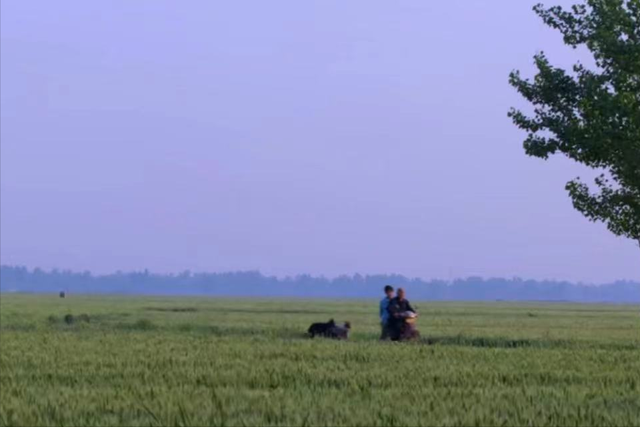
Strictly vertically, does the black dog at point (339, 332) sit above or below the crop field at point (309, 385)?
above

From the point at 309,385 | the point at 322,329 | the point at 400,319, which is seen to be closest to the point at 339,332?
the point at 322,329

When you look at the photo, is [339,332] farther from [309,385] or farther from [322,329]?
[309,385]

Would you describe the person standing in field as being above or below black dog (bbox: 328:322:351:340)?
above

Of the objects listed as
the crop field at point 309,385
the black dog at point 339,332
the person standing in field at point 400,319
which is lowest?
the crop field at point 309,385

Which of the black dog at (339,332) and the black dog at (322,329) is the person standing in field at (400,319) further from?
the black dog at (322,329)

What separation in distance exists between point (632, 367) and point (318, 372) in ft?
20.8

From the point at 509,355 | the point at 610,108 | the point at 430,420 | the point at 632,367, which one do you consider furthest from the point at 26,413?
the point at 610,108

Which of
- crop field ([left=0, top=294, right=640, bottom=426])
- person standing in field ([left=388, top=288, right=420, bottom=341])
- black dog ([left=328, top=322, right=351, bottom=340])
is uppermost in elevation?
person standing in field ([left=388, top=288, right=420, bottom=341])

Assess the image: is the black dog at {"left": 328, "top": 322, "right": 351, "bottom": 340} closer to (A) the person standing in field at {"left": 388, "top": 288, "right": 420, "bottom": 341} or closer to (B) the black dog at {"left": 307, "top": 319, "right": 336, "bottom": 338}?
(B) the black dog at {"left": 307, "top": 319, "right": 336, "bottom": 338}

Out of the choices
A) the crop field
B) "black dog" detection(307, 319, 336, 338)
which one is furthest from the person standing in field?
the crop field

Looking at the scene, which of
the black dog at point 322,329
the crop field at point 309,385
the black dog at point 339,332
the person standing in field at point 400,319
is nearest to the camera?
the crop field at point 309,385

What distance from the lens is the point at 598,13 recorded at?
39.0 metres

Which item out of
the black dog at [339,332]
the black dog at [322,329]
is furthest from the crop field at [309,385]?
the black dog at [322,329]

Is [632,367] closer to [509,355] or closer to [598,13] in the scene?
[509,355]
